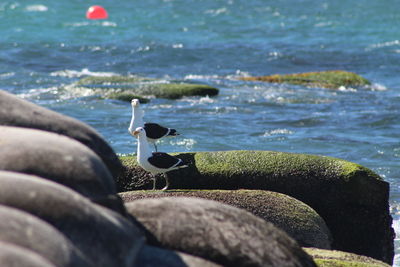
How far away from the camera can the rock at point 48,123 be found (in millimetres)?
5801

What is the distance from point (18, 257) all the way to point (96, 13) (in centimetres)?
4528

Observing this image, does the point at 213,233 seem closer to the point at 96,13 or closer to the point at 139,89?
the point at 139,89

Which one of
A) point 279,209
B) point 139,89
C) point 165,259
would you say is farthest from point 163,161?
point 139,89

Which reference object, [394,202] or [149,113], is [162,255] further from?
[149,113]

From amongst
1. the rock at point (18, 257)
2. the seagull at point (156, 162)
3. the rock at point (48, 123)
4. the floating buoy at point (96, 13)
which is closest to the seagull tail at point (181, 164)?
the seagull at point (156, 162)

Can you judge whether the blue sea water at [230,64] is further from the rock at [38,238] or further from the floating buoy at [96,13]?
the rock at [38,238]

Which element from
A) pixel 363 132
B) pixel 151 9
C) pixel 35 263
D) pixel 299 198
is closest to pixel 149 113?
pixel 363 132

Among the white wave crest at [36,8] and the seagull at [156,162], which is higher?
the white wave crest at [36,8]

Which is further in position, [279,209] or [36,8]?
[36,8]

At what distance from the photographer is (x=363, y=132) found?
19.8 metres

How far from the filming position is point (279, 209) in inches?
358

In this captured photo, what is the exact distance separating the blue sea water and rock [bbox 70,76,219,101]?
35cm

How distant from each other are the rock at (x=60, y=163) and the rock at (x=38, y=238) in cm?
66

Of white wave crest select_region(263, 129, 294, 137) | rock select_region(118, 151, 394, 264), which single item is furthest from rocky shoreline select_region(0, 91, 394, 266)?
white wave crest select_region(263, 129, 294, 137)
